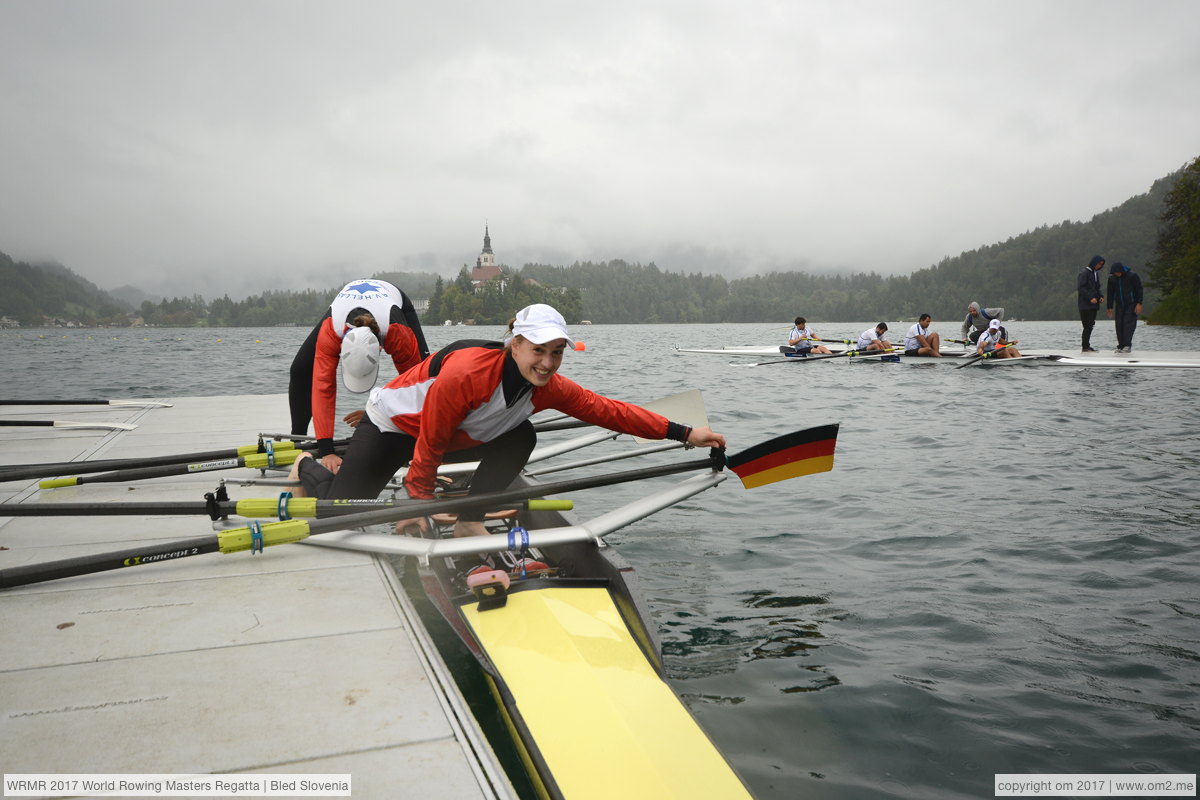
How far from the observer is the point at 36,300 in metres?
153

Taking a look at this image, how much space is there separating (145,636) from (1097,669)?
468 centimetres

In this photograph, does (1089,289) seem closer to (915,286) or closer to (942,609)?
(942,609)

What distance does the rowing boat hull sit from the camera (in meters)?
2.46

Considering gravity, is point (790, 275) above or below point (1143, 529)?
above

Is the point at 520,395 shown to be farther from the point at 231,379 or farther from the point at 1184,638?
the point at 231,379

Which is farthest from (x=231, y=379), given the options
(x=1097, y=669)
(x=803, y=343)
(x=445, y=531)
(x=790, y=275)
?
(x=790, y=275)

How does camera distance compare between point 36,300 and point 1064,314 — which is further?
point 36,300

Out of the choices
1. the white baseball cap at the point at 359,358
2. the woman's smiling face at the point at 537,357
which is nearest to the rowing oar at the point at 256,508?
the woman's smiling face at the point at 537,357

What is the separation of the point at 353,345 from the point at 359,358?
12 cm

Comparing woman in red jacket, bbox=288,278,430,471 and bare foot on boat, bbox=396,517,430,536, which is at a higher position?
woman in red jacket, bbox=288,278,430,471

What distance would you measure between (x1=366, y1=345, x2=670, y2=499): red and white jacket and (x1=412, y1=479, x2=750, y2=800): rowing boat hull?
0.73 metres

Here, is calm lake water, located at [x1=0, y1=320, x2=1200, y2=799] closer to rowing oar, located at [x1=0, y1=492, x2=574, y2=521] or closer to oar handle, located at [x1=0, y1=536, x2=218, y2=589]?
rowing oar, located at [x1=0, y1=492, x2=574, y2=521]

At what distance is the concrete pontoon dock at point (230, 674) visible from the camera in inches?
92.8

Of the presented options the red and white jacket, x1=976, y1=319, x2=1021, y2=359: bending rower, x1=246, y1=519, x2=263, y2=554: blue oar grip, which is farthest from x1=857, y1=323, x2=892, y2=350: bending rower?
x1=246, y1=519, x2=263, y2=554: blue oar grip
